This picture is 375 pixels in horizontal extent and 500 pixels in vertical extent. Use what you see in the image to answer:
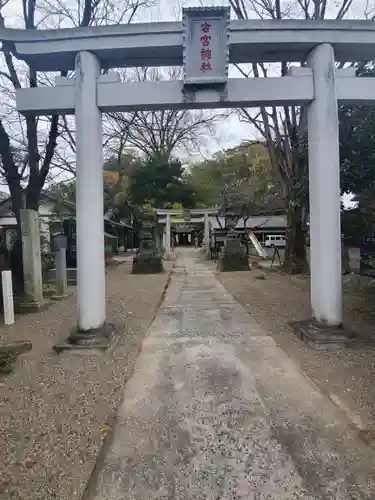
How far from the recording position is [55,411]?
3.51 meters

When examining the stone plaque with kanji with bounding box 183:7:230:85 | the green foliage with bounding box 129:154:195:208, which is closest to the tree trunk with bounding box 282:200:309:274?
the stone plaque with kanji with bounding box 183:7:230:85

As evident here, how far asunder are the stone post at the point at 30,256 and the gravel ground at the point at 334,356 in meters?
4.59

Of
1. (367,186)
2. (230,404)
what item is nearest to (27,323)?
(230,404)

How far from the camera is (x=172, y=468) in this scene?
8.76ft

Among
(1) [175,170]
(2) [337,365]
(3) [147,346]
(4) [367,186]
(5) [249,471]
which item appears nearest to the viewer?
(5) [249,471]

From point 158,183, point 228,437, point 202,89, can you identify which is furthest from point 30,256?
point 158,183

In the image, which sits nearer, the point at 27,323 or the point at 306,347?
the point at 306,347

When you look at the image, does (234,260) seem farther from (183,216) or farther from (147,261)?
(183,216)

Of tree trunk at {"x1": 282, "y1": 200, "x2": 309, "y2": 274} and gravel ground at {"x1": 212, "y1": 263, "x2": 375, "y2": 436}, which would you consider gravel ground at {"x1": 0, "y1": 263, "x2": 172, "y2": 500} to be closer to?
gravel ground at {"x1": 212, "y1": 263, "x2": 375, "y2": 436}

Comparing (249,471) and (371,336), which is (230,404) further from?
(371,336)

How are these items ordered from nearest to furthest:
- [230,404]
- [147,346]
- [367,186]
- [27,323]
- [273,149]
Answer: [230,404], [147,346], [27,323], [367,186], [273,149]

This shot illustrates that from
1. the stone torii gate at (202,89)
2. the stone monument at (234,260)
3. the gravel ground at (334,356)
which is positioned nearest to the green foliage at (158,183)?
the stone monument at (234,260)

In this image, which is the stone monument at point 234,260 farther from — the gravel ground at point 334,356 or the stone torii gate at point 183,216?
the stone torii gate at point 183,216

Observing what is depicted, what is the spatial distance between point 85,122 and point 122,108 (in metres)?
0.56
